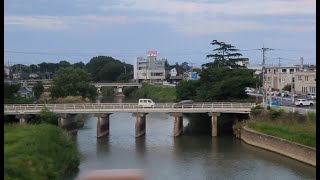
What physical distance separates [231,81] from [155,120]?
24.7 feet

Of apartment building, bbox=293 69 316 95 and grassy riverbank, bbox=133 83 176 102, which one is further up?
apartment building, bbox=293 69 316 95

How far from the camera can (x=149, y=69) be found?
83.9 m

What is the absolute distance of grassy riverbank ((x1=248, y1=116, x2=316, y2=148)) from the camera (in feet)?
64.3

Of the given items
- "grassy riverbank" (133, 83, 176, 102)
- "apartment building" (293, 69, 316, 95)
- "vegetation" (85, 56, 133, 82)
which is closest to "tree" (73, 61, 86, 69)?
"vegetation" (85, 56, 133, 82)

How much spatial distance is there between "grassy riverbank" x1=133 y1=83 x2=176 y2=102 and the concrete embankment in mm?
26285

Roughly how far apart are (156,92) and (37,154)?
44176mm

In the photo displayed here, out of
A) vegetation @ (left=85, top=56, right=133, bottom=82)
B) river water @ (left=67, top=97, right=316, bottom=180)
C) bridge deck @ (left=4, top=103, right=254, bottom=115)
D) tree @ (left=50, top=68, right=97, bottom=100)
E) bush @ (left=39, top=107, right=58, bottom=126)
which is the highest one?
vegetation @ (left=85, top=56, right=133, bottom=82)

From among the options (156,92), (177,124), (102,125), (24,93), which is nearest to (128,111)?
(102,125)

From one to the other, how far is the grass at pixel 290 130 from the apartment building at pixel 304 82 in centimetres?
1829

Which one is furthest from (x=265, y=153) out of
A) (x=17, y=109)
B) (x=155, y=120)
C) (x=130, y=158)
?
(x=155, y=120)

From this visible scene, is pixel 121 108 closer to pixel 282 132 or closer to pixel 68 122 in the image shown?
pixel 68 122

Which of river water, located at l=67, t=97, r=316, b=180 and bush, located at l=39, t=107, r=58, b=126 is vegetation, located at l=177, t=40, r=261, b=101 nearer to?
river water, located at l=67, t=97, r=316, b=180

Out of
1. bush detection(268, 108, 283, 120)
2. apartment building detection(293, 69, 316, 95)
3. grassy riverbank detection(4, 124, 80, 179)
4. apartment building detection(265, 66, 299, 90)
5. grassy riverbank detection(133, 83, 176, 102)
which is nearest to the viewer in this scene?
grassy riverbank detection(4, 124, 80, 179)

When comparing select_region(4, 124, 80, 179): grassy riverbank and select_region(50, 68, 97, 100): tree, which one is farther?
select_region(50, 68, 97, 100): tree
